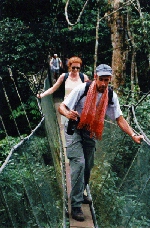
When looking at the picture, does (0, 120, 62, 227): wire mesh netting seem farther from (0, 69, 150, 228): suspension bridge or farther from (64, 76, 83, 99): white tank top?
(64, 76, 83, 99): white tank top

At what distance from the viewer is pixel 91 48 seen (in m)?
11.5

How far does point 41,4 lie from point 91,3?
5.03 feet

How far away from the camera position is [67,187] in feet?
11.2

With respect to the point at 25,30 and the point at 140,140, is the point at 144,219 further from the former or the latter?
the point at 25,30

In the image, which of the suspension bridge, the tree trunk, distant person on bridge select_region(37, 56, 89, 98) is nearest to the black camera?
the suspension bridge

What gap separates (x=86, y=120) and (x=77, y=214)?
2.06 ft

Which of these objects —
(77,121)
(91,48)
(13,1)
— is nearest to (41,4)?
(13,1)

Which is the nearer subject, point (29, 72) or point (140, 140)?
point (140, 140)

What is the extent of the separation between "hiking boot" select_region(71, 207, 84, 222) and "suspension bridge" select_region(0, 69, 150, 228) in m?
0.03

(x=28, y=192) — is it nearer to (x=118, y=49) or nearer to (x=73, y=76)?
(x=73, y=76)

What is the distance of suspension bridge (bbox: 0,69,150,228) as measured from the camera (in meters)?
1.78

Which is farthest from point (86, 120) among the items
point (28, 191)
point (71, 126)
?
point (28, 191)

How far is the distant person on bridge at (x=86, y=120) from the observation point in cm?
247

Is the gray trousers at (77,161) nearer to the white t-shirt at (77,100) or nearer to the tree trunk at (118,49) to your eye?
the white t-shirt at (77,100)
